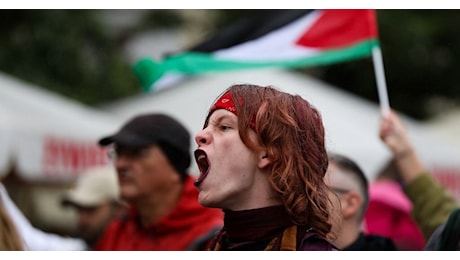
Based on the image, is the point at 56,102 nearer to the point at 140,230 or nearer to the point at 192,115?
the point at 192,115

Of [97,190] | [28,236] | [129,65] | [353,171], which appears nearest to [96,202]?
[97,190]

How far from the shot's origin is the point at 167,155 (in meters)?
4.26

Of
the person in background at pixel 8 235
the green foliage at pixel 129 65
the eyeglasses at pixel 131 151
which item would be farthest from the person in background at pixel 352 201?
the green foliage at pixel 129 65

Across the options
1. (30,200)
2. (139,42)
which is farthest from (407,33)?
(30,200)

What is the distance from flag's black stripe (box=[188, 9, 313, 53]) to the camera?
486cm

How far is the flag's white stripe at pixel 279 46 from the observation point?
492 cm

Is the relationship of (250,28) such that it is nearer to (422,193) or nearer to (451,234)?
(422,193)

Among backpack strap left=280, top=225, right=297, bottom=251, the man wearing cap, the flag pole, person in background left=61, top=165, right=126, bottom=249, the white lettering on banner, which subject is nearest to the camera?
backpack strap left=280, top=225, right=297, bottom=251

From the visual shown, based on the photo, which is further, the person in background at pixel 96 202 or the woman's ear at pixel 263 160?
the person in background at pixel 96 202

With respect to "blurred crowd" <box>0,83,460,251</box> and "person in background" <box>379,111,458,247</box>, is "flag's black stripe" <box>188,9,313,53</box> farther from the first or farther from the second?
"person in background" <box>379,111,458,247</box>

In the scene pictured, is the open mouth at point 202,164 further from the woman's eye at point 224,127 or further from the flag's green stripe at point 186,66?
the flag's green stripe at point 186,66

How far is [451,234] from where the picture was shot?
132 inches

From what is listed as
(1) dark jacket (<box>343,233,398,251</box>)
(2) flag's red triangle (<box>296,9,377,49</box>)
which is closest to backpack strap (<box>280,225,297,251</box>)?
(1) dark jacket (<box>343,233,398,251</box>)

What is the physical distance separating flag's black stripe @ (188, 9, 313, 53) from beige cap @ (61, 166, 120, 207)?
1.67m
